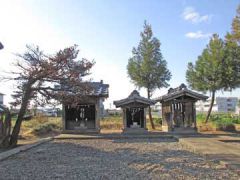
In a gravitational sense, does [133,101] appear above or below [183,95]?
below

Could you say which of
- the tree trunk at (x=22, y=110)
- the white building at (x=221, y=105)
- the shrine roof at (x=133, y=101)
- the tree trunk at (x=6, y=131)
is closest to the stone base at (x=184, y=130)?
the shrine roof at (x=133, y=101)

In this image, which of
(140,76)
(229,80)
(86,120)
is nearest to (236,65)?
(229,80)

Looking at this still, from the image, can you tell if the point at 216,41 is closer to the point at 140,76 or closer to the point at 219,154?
the point at 140,76

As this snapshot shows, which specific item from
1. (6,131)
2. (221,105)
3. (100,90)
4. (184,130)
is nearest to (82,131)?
(100,90)

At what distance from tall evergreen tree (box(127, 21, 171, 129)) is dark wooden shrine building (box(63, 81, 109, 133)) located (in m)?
5.13

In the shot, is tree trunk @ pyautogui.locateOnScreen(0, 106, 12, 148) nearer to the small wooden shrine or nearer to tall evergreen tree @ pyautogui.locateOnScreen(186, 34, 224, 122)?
the small wooden shrine

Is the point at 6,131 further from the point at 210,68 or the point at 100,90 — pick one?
the point at 210,68

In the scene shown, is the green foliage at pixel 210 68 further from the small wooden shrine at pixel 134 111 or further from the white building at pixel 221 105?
the white building at pixel 221 105

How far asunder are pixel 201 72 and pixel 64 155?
21694 mm

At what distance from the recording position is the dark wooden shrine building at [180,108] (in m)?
21.6

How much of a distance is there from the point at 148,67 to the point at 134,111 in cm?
581

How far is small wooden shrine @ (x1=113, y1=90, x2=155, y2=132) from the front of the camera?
21.6 m

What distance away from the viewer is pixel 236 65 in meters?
28.8

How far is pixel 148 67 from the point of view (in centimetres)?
2750
